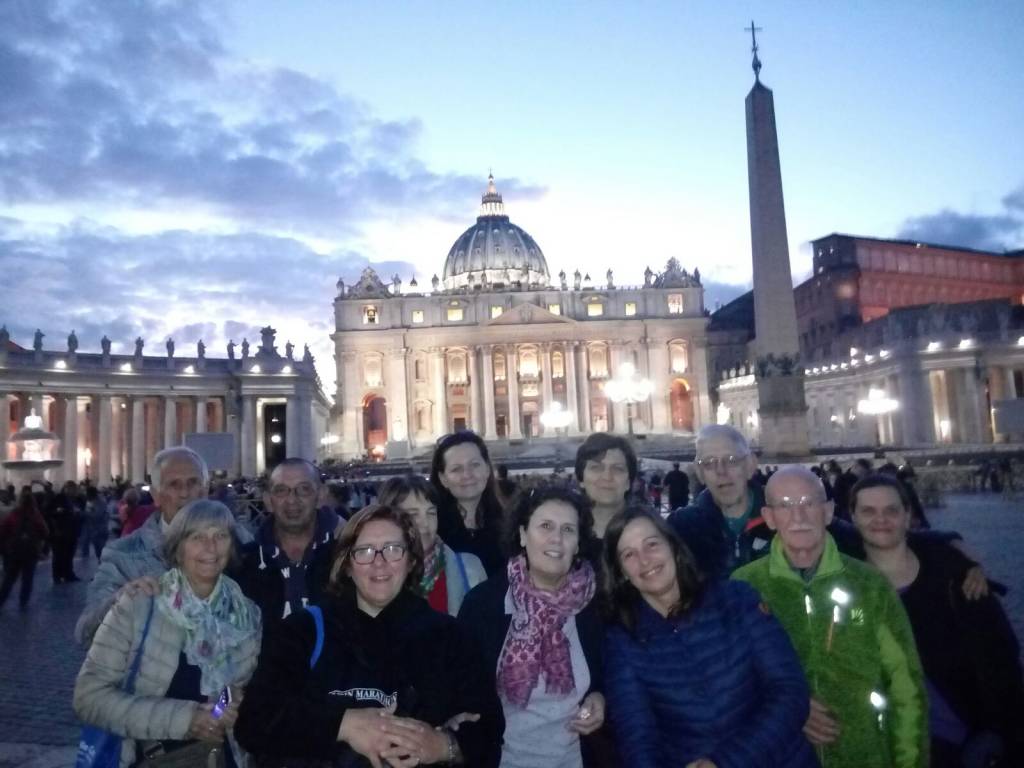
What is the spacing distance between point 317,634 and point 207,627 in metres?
0.84

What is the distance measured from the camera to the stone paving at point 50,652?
6.29 metres

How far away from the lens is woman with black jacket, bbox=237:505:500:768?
281 cm

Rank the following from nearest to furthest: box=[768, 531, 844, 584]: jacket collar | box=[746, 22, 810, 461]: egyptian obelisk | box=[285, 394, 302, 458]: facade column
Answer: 1. box=[768, 531, 844, 584]: jacket collar
2. box=[746, 22, 810, 461]: egyptian obelisk
3. box=[285, 394, 302, 458]: facade column

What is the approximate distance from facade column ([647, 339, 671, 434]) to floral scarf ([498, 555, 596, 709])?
67.0m

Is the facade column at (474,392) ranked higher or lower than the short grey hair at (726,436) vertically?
higher

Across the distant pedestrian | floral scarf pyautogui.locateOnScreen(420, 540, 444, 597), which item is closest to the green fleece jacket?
floral scarf pyautogui.locateOnScreen(420, 540, 444, 597)

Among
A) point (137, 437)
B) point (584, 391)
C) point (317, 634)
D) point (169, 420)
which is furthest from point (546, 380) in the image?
point (317, 634)

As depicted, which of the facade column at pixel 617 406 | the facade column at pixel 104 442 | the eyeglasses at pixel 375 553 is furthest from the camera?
the facade column at pixel 617 406

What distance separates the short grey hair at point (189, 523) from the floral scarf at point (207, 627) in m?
0.10

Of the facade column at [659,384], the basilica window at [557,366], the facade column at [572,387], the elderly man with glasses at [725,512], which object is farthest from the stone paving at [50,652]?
the basilica window at [557,366]

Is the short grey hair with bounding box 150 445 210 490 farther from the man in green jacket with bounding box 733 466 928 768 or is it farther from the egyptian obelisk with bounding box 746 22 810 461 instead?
the egyptian obelisk with bounding box 746 22 810 461

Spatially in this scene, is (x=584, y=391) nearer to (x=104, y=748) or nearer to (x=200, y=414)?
(x=200, y=414)

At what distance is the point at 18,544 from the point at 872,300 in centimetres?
5459

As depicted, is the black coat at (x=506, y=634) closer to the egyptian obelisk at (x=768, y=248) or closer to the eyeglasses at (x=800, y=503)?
the eyeglasses at (x=800, y=503)
